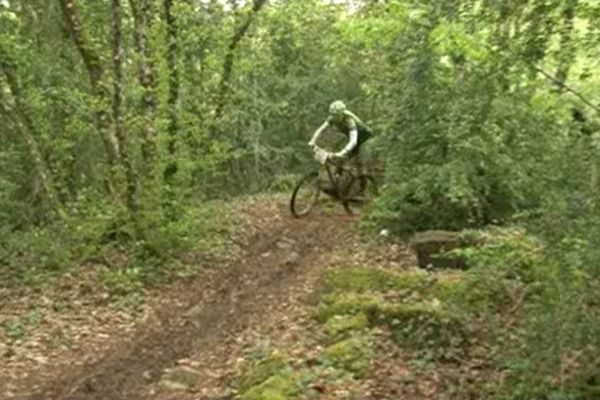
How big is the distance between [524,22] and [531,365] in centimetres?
269

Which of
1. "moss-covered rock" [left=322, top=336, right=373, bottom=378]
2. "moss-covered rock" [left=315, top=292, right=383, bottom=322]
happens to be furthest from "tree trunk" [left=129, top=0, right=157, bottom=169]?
"moss-covered rock" [left=322, top=336, right=373, bottom=378]

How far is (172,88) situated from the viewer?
13.1 metres

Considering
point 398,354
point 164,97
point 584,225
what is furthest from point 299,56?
point 584,225

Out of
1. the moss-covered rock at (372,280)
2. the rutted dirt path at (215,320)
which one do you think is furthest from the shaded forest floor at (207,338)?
the moss-covered rock at (372,280)

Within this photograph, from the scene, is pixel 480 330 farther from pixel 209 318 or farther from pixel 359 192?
pixel 359 192

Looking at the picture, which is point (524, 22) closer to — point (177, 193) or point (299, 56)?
point (177, 193)

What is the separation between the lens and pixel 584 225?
553cm

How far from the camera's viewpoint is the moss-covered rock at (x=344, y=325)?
25.9 feet

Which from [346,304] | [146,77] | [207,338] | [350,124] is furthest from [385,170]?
[207,338]

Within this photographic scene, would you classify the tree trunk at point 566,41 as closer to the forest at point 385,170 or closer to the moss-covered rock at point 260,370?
the forest at point 385,170

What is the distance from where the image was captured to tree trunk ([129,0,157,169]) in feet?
39.1

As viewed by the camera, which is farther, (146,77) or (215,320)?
(146,77)

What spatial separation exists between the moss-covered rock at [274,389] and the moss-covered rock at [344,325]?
1.11 meters

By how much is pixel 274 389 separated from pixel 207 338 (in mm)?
2375
